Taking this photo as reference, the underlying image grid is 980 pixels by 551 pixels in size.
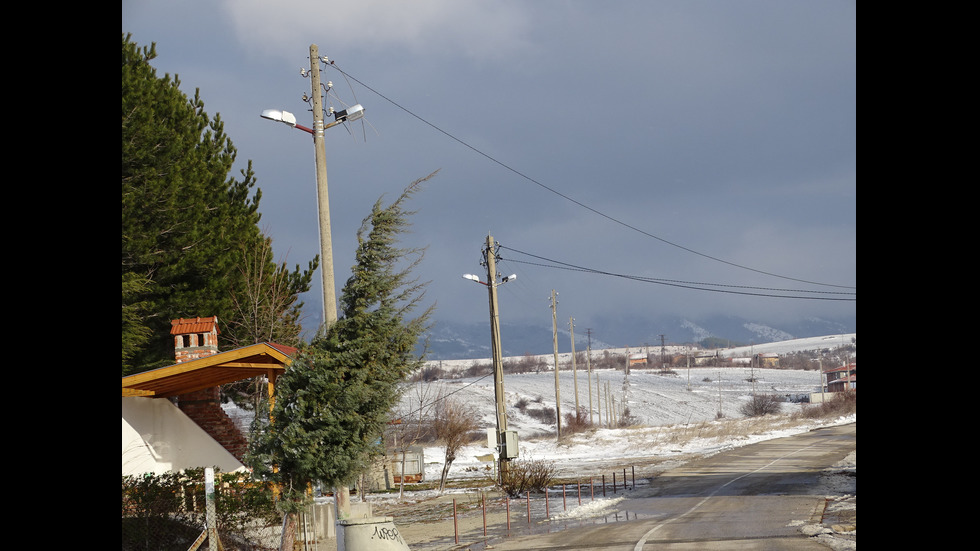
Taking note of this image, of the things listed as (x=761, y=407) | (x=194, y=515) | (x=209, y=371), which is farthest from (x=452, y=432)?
(x=761, y=407)

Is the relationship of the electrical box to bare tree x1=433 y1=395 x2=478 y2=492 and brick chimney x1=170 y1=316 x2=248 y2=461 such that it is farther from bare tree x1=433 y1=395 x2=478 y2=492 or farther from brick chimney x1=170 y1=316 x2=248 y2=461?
brick chimney x1=170 y1=316 x2=248 y2=461

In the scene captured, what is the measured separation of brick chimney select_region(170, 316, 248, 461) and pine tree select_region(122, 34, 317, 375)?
130 inches

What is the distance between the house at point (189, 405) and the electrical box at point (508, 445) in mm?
9618

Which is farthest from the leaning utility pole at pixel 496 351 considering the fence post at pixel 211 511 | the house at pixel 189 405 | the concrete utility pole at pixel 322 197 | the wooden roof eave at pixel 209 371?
the fence post at pixel 211 511

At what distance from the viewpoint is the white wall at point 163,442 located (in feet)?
58.6

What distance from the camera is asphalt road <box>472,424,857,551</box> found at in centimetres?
1574

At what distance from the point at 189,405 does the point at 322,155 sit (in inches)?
311

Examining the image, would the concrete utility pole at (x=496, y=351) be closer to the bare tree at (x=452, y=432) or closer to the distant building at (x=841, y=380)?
the bare tree at (x=452, y=432)

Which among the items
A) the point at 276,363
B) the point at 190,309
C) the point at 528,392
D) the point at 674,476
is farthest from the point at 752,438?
the point at 528,392

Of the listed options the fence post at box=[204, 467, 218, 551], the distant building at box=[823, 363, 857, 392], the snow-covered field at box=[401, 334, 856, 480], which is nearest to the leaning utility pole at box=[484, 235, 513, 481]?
the snow-covered field at box=[401, 334, 856, 480]

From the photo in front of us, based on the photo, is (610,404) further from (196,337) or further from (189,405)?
(196,337)

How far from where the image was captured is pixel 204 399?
67.4 feet
